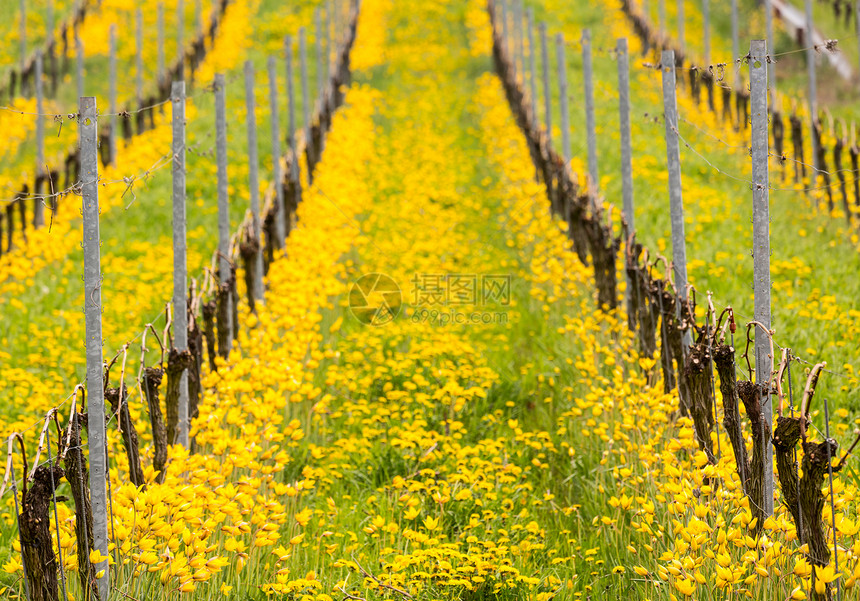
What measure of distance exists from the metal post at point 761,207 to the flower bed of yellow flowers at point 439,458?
442 mm

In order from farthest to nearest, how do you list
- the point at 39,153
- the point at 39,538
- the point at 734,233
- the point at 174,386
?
the point at 39,153
the point at 734,233
the point at 174,386
the point at 39,538

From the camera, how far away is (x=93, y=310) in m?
3.28

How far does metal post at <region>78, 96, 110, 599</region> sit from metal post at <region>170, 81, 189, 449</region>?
1.35 meters

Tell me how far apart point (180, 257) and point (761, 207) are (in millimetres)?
3190

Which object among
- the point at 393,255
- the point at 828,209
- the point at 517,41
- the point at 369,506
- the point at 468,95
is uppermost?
the point at 517,41

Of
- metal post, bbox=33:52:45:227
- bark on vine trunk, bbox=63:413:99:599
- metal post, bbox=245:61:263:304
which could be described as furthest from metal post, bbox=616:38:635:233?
metal post, bbox=33:52:45:227

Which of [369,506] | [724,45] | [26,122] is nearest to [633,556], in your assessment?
[369,506]

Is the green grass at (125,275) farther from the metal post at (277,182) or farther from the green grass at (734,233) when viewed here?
the green grass at (734,233)

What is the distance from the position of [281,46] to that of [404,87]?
4197mm

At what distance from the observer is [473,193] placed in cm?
1144

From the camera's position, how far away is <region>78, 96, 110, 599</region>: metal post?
3256 mm

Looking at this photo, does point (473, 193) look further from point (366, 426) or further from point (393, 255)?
point (366, 426)

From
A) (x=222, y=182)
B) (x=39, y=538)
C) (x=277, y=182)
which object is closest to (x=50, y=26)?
(x=277, y=182)

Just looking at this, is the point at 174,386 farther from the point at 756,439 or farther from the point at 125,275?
the point at 125,275
